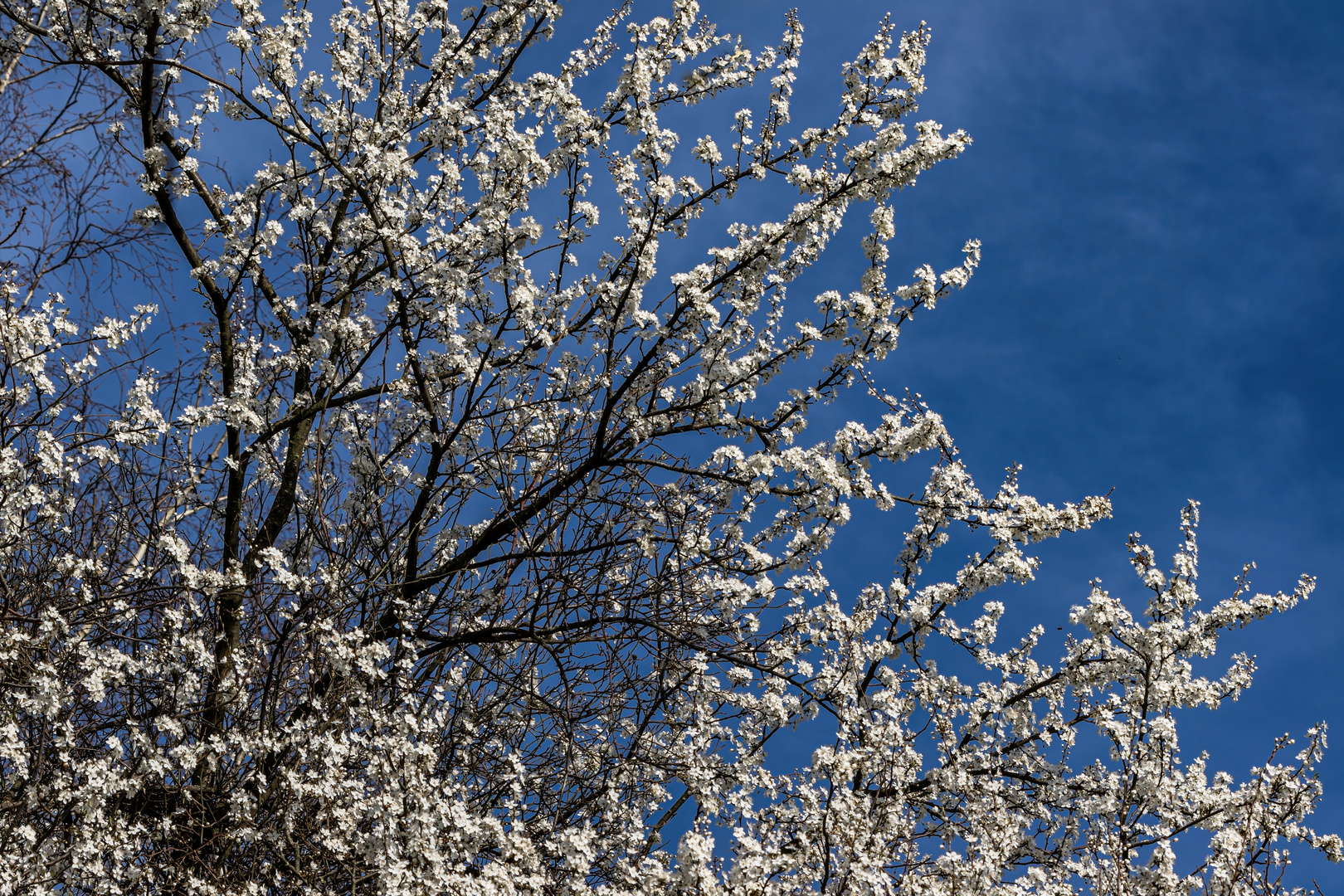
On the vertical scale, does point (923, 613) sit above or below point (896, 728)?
above

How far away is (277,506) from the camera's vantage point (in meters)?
8.20

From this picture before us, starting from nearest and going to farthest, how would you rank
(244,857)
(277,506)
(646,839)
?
(244,857) → (646,839) → (277,506)

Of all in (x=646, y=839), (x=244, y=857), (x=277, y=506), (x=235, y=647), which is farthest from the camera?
(x=277, y=506)

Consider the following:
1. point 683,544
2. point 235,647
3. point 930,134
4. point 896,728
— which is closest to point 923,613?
point 896,728

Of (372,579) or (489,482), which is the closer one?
(372,579)

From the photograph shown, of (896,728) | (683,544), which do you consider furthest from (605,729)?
(896,728)

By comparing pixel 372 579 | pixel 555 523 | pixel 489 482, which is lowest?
pixel 372 579

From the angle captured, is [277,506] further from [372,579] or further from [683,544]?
[683,544]

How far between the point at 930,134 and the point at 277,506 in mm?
5846

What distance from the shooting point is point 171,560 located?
22.0 ft

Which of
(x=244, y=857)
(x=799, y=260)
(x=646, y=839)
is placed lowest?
(x=244, y=857)

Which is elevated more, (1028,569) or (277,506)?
(277,506)

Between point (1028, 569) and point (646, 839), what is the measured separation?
3300mm

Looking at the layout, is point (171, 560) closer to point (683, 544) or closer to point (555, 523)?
point (555, 523)
